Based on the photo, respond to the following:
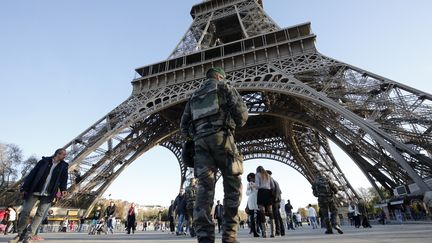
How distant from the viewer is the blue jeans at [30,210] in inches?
170

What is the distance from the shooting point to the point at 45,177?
15.1 feet

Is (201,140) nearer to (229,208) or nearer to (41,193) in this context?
(229,208)

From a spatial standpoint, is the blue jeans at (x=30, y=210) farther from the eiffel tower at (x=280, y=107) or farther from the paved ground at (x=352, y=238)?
the eiffel tower at (x=280, y=107)

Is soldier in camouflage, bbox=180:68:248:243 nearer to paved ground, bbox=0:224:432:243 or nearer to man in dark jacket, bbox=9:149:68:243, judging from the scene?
paved ground, bbox=0:224:432:243

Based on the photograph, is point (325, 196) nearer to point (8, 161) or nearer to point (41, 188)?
point (41, 188)

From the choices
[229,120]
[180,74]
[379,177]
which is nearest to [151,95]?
[180,74]

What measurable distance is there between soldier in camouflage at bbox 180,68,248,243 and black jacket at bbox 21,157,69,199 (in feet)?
9.94

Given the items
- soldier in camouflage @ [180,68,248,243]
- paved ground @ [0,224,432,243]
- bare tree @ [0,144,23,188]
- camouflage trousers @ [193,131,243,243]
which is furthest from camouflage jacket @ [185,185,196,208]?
bare tree @ [0,144,23,188]

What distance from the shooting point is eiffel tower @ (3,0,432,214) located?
11.1m

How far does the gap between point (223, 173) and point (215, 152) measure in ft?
0.81

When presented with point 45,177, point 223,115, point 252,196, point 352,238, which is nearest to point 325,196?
point 252,196

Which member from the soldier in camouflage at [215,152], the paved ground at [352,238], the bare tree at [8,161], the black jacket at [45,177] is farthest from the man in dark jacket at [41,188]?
the bare tree at [8,161]

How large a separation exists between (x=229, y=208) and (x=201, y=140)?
752mm

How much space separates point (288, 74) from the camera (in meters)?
15.2
